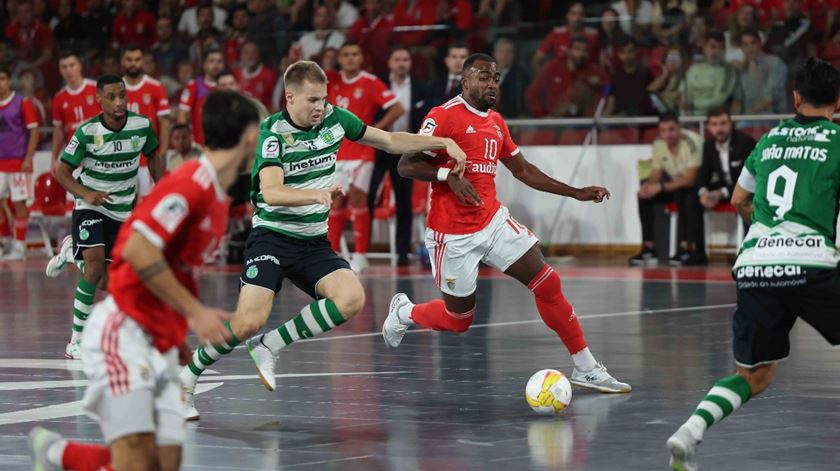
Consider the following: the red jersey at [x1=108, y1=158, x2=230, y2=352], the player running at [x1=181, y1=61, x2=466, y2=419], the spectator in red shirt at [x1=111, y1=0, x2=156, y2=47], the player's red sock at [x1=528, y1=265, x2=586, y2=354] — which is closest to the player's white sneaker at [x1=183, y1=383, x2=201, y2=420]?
the player running at [x1=181, y1=61, x2=466, y2=419]

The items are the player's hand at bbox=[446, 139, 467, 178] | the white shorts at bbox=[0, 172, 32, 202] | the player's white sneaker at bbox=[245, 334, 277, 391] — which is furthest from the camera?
the white shorts at bbox=[0, 172, 32, 202]

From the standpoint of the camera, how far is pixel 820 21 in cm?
1839

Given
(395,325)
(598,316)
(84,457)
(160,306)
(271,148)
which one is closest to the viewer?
(160,306)

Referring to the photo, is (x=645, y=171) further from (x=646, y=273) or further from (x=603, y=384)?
(x=603, y=384)

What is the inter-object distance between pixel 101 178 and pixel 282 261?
344 centimetres

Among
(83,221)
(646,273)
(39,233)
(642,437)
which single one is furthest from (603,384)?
(39,233)

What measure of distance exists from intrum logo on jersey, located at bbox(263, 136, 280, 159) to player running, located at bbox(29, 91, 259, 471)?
113 inches

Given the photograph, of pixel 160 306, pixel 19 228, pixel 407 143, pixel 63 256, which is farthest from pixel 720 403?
pixel 19 228

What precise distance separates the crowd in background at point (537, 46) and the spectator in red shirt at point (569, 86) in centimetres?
1

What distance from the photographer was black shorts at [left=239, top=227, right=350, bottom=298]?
8.87 metres

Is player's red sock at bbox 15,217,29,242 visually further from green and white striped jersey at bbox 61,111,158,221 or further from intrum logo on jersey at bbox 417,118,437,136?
intrum logo on jersey at bbox 417,118,437,136

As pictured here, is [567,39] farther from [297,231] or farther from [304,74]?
[304,74]

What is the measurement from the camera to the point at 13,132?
21.4 m

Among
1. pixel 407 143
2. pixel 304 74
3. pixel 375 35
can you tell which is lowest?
pixel 407 143
